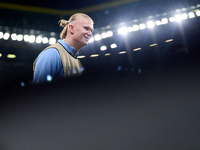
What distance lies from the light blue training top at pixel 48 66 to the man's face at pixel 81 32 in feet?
0.35

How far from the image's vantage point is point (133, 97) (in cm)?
39

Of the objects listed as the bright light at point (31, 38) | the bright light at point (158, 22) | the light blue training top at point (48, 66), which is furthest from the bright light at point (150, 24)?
the light blue training top at point (48, 66)

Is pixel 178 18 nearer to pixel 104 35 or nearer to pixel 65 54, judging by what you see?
pixel 104 35

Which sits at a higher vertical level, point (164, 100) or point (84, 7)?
point (84, 7)

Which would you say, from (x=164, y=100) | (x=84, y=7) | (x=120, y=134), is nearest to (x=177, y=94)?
(x=164, y=100)

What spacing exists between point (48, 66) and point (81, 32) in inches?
7.6

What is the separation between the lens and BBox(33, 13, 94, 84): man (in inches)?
22.2

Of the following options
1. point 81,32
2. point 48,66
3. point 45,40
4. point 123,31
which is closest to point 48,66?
point 48,66

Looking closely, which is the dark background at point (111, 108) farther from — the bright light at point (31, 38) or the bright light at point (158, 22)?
the bright light at point (31, 38)

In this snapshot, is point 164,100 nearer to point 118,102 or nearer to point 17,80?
point 118,102

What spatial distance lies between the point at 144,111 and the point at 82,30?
1.35ft

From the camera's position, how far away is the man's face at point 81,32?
0.68m

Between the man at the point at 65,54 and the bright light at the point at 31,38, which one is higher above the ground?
the bright light at the point at 31,38

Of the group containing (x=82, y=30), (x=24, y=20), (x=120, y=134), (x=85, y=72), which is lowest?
(x=120, y=134)
